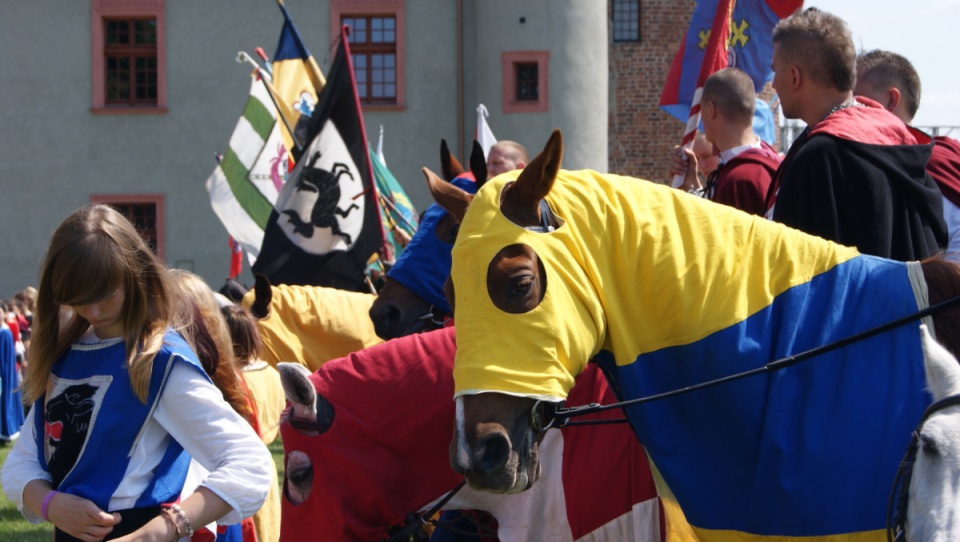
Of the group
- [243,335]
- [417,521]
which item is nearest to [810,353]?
[417,521]

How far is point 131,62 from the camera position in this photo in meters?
26.3

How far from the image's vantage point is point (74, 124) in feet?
85.0

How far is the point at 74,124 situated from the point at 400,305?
22.5 m

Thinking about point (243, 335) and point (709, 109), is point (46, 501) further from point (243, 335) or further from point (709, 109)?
point (709, 109)

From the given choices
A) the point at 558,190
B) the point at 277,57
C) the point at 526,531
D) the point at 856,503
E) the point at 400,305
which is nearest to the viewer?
the point at 856,503

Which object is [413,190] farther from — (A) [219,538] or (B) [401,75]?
(A) [219,538]

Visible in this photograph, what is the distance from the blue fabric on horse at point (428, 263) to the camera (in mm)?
5273

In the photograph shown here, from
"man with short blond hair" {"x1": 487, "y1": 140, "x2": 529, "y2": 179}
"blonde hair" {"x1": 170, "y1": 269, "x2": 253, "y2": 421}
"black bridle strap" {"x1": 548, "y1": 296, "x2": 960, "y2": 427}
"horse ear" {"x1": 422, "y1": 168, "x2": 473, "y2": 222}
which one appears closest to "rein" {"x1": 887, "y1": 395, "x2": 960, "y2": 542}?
"black bridle strap" {"x1": 548, "y1": 296, "x2": 960, "y2": 427}

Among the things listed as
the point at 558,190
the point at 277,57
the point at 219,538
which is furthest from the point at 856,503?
the point at 277,57

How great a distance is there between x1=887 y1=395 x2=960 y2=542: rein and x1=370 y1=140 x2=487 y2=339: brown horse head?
3.08 m

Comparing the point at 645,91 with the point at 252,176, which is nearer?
the point at 252,176

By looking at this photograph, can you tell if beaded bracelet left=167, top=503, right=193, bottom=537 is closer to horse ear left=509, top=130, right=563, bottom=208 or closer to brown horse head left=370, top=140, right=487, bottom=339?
horse ear left=509, top=130, right=563, bottom=208

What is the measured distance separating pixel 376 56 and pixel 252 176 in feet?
36.6

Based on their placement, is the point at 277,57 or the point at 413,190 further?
the point at 413,190
